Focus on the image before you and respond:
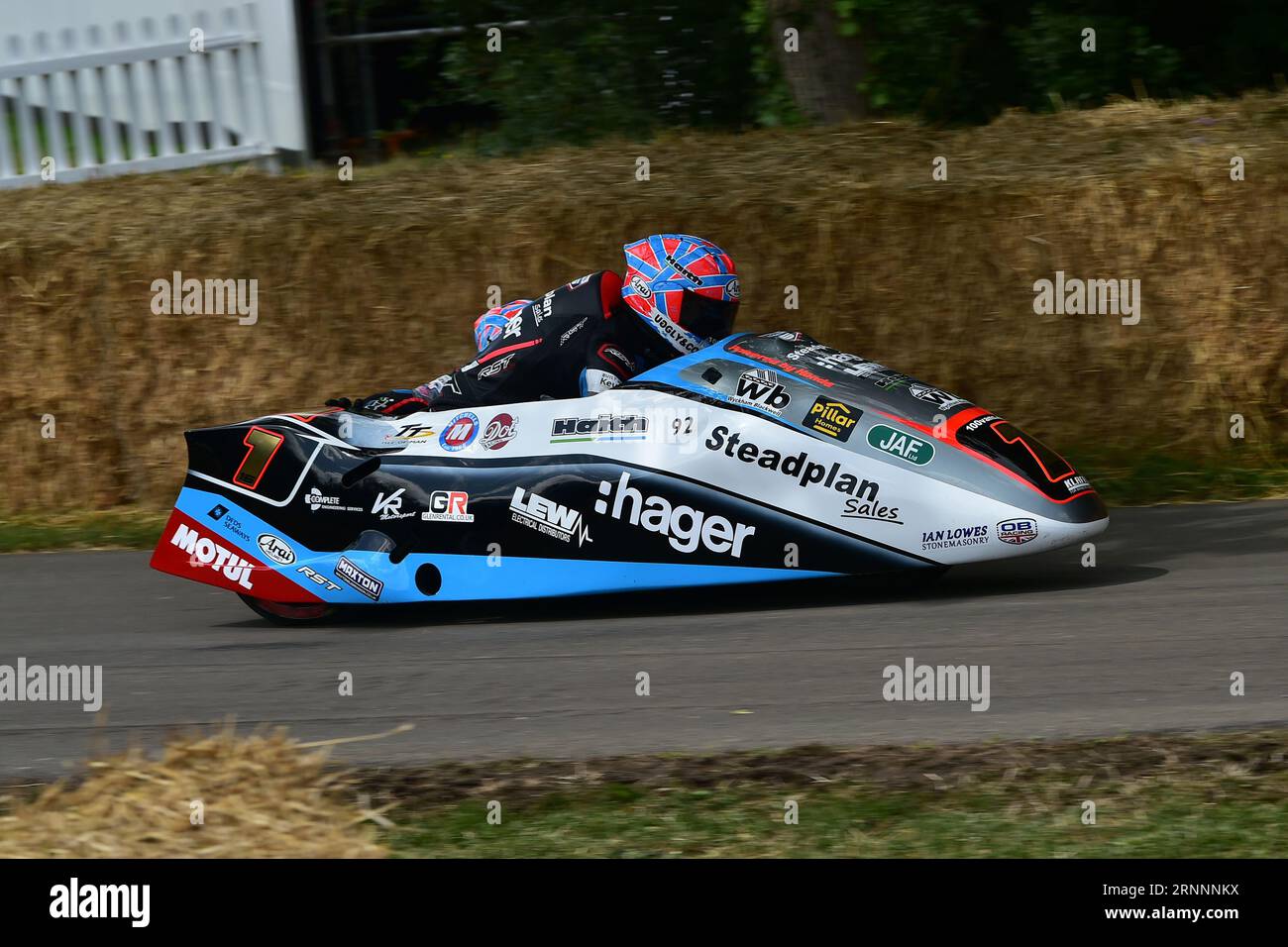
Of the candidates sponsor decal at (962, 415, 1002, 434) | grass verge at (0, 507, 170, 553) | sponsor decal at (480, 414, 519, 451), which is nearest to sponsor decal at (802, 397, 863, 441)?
sponsor decal at (962, 415, 1002, 434)

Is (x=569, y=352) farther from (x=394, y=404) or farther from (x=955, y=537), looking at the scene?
(x=955, y=537)

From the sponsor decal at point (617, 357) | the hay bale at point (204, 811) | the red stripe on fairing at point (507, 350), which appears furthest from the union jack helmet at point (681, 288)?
the hay bale at point (204, 811)

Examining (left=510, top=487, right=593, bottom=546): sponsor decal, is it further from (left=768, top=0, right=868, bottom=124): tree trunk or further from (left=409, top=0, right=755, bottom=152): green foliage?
(left=409, top=0, right=755, bottom=152): green foliage

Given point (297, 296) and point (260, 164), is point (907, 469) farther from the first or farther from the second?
point (260, 164)

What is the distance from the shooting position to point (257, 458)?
297 inches

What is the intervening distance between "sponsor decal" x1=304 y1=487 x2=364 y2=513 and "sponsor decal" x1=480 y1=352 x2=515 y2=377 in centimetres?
89

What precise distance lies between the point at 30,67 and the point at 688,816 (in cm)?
950

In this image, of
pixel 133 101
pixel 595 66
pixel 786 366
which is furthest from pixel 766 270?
pixel 133 101

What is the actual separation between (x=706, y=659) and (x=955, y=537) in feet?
3.90

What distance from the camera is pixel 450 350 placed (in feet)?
32.3

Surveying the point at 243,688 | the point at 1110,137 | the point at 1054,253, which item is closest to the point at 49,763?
the point at 243,688

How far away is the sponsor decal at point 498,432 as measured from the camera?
7.22m

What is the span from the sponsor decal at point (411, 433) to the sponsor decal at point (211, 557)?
2.93 feet

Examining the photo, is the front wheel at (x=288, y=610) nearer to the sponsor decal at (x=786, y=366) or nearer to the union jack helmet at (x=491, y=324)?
the union jack helmet at (x=491, y=324)
